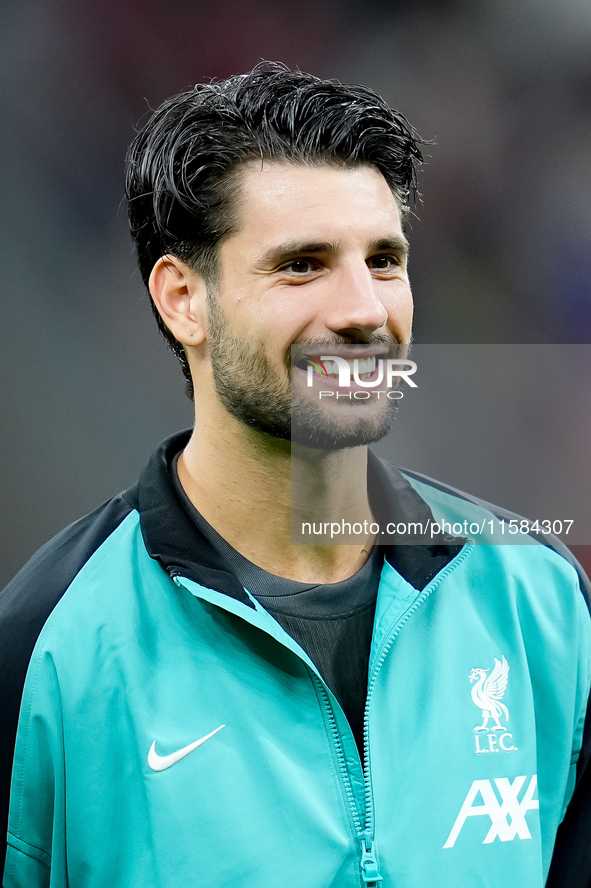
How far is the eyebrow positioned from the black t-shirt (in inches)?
12.9

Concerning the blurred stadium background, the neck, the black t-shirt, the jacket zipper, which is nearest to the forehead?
the neck

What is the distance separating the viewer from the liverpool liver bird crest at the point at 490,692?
3.63 feet

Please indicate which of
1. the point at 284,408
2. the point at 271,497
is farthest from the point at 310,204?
the point at 271,497

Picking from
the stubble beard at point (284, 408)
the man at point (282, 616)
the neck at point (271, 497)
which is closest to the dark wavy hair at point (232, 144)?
the man at point (282, 616)

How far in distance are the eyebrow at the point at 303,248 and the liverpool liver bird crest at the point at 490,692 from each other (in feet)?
1.90

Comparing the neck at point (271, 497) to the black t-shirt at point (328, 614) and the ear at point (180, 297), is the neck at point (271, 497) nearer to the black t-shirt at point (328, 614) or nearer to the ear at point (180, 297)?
the black t-shirt at point (328, 614)

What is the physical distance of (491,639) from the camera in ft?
3.76

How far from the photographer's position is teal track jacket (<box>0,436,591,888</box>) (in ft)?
3.16

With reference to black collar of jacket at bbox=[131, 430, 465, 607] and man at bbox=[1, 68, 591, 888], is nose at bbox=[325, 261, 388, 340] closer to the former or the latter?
man at bbox=[1, 68, 591, 888]

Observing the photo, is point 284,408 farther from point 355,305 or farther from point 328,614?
point 328,614

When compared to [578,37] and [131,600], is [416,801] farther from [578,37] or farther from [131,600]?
[578,37]

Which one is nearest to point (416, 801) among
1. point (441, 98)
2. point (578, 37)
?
point (441, 98)

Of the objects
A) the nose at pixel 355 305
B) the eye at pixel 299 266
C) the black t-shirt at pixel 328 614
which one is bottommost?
the black t-shirt at pixel 328 614

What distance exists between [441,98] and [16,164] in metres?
1.24
